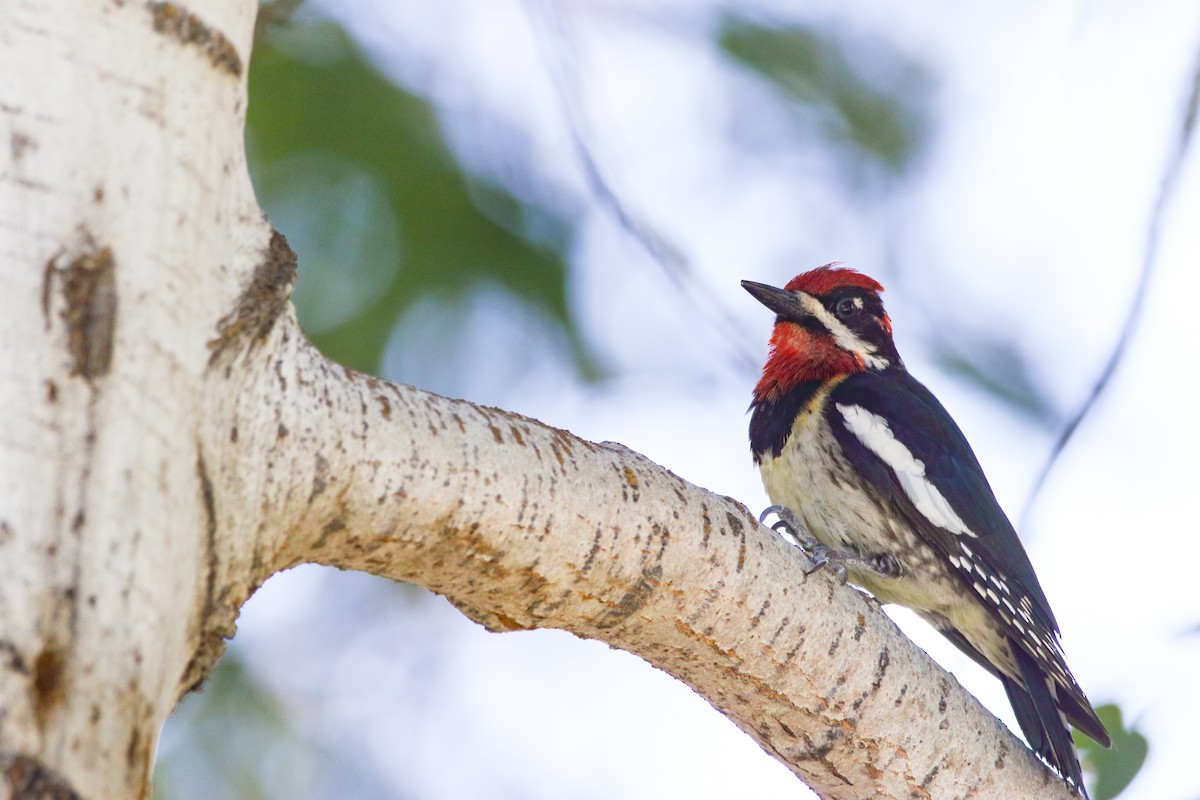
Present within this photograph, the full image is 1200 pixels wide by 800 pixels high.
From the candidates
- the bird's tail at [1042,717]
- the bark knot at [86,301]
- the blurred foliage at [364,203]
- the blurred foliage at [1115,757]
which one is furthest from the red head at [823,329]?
the bark knot at [86,301]

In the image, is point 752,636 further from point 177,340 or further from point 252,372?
point 177,340

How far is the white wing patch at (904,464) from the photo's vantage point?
110 inches

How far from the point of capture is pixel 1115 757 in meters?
2.55

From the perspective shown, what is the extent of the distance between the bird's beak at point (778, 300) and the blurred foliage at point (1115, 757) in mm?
1237

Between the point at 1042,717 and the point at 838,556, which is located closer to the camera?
the point at 1042,717

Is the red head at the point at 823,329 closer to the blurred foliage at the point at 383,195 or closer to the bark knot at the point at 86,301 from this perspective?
the blurred foliage at the point at 383,195

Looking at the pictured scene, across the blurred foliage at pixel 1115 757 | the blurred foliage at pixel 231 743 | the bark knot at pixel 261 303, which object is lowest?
the blurred foliage at pixel 231 743

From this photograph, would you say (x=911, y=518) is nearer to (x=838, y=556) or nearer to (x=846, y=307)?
(x=838, y=556)

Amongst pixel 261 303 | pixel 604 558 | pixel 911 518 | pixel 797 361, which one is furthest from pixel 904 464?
pixel 261 303

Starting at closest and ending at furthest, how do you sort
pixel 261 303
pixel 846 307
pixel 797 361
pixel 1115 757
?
pixel 261 303 → pixel 1115 757 → pixel 797 361 → pixel 846 307

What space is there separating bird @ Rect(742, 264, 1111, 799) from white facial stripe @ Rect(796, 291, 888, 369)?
0.16m

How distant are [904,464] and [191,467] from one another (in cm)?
210

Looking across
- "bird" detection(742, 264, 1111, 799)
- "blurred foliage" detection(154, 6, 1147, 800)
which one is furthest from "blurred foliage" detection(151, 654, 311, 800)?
"bird" detection(742, 264, 1111, 799)

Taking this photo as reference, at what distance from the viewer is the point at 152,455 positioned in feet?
3.18
